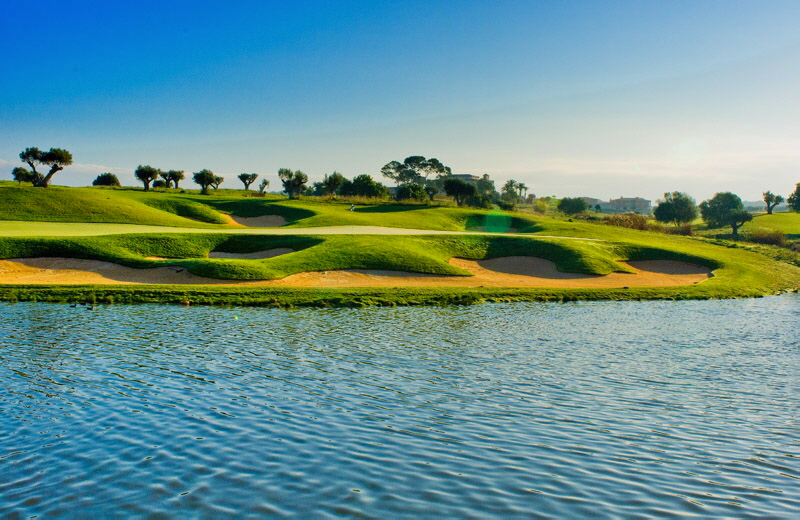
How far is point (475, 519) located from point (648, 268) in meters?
42.6

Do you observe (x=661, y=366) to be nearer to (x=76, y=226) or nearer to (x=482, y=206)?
Answer: (x=76, y=226)

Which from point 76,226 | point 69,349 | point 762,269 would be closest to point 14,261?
point 76,226

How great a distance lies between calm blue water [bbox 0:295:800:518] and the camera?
7637 mm

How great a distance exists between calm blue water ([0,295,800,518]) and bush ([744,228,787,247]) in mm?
62602

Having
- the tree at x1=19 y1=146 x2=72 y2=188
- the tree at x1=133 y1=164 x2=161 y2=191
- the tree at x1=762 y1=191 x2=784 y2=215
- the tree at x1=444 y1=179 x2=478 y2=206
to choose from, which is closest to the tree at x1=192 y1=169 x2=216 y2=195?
the tree at x1=133 y1=164 x2=161 y2=191

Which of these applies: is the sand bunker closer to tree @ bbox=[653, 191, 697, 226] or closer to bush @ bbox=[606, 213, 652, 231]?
bush @ bbox=[606, 213, 652, 231]

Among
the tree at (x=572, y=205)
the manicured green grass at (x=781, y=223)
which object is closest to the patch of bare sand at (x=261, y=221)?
the manicured green grass at (x=781, y=223)

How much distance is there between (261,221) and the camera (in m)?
70.6

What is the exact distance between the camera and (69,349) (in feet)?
53.6

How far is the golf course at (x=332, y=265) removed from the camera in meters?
29.8

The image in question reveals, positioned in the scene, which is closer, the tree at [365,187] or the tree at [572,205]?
the tree at [365,187]

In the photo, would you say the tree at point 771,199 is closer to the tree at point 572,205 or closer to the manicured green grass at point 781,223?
the manicured green grass at point 781,223

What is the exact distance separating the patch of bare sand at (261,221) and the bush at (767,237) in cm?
6036

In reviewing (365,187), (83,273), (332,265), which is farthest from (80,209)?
(365,187)
